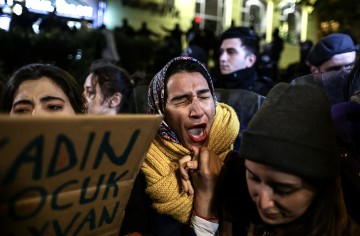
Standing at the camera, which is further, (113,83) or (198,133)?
(113,83)

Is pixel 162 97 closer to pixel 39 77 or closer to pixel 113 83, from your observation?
pixel 39 77

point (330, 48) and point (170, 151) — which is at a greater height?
point (330, 48)

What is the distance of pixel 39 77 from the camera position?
6.27ft

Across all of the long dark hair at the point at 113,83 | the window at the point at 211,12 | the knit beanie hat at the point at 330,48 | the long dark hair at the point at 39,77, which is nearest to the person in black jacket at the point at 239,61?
the knit beanie hat at the point at 330,48

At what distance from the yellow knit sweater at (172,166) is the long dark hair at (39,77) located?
19.0 inches

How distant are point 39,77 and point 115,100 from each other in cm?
152

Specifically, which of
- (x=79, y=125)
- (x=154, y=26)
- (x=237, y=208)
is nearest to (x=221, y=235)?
(x=237, y=208)

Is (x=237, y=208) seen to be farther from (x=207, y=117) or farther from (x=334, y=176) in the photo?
(x=207, y=117)

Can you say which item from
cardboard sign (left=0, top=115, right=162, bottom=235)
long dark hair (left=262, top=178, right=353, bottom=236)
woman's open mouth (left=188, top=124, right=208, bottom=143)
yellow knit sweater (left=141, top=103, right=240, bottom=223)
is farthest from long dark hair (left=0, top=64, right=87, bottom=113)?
long dark hair (left=262, top=178, right=353, bottom=236)

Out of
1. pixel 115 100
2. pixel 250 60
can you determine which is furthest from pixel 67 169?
pixel 250 60

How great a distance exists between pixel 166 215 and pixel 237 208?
36cm

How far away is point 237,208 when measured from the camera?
1454 millimetres

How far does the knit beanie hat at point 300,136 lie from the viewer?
45.6 inches

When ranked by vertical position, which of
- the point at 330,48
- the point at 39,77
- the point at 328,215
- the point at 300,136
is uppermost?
the point at 330,48
